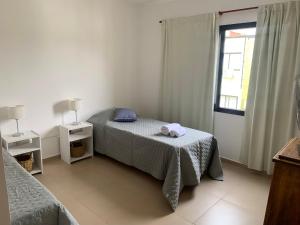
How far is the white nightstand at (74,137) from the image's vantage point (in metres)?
3.40

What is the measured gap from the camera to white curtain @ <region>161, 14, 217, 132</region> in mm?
3446

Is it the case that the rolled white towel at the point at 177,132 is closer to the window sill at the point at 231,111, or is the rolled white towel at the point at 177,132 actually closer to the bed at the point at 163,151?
the bed at the point at 163,151

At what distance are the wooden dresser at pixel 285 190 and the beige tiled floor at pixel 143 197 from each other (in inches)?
28.4

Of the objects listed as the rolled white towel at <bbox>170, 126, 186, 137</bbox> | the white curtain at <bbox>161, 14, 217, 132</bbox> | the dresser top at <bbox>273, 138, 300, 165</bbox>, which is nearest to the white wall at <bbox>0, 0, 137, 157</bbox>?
the white curtain at <bbox>161, 14, 217, 132</bbox>

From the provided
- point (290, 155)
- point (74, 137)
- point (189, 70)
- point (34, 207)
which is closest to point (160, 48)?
point (189, 70)

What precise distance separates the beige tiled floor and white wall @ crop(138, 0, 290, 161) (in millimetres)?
439

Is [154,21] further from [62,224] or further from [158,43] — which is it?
[62,224]

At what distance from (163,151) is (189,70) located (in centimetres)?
157

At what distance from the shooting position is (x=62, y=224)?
4.91ft

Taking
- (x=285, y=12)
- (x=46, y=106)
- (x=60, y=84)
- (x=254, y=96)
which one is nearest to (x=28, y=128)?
(x=46, y=106)

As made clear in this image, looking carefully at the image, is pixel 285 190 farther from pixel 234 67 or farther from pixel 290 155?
pixel 234 67

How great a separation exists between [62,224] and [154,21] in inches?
140

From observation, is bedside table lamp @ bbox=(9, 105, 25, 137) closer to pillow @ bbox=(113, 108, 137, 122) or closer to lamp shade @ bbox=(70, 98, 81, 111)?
lamp shade @ bbox=(70, 98, 81, 111)

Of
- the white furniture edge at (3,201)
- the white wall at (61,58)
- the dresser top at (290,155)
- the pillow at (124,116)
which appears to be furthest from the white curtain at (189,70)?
the white furniture edge at (3,201)
